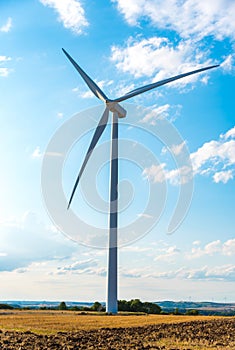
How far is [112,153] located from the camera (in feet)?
227

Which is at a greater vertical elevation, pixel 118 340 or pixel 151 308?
pixel 151 308

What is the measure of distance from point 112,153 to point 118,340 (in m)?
39.5

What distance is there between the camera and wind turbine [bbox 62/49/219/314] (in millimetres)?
63562

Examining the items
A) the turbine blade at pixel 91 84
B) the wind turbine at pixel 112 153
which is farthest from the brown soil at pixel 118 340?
the turbine blade at pixel 91 84

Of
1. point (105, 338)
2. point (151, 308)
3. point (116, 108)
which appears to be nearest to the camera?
point (105, 338)

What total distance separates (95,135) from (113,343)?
37.6 m

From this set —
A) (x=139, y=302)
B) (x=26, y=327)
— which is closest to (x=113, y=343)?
(x=26, y=327)

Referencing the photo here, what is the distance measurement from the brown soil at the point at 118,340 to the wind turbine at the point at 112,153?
78.2 feet

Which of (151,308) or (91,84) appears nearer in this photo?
(91,84)

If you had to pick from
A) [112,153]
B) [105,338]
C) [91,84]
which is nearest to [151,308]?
[112,153]

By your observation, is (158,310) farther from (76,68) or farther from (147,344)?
(147,344)

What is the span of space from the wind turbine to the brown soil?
23840mm

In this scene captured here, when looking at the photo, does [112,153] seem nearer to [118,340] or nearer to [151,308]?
[118,340]

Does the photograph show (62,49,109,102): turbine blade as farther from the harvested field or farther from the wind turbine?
the harvested field
